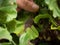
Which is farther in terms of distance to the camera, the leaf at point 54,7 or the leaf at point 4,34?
the leaf at point 54,7

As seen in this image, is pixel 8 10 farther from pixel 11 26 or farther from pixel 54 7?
pixel 54 7

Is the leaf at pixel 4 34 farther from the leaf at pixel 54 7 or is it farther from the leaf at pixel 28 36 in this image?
the leaf at pixel 54 7

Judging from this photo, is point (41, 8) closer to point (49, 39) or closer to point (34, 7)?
point (34, 7)

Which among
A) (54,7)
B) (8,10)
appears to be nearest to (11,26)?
(8,10)

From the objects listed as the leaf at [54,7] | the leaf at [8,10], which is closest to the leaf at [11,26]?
the leaf at [8,10]

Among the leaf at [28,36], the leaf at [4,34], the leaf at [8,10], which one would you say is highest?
the leaf at [8,10]

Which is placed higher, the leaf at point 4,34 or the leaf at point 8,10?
the leaf at point 8,10

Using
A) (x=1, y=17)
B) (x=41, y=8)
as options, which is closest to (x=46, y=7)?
(x=41, y=8)

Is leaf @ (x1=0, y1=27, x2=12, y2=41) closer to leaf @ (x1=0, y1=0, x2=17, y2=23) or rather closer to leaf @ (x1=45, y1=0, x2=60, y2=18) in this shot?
leaf @ (x1=0, y1=0, x2=17, y2=23)
